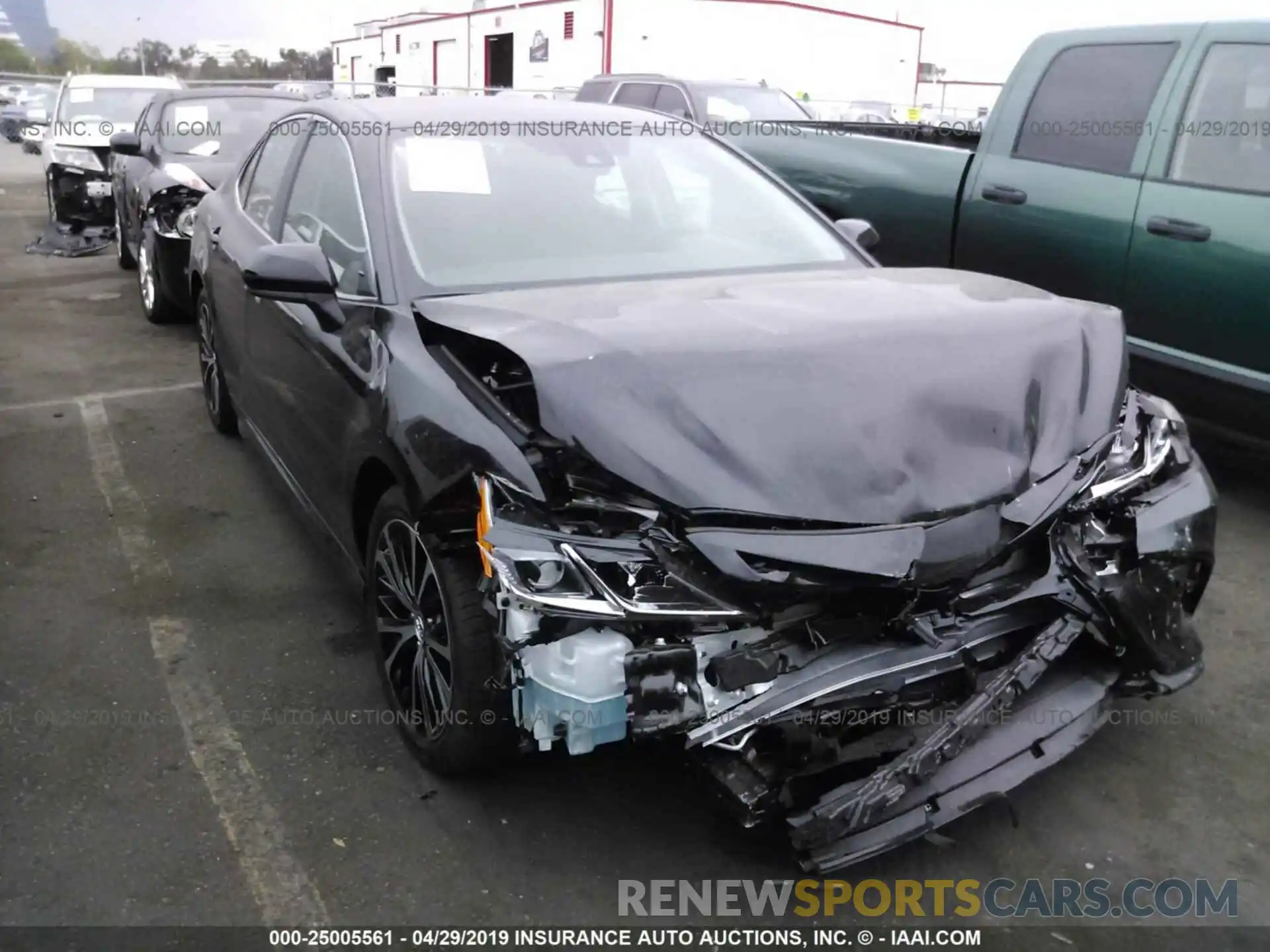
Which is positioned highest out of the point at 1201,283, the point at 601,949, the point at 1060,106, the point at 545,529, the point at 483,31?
the point at 483,31

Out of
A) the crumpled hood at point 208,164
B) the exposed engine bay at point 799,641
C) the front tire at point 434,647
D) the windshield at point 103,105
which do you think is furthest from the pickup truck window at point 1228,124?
the windshield at point 103,105

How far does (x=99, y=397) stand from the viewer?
6.45 metres

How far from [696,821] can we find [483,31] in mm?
33155

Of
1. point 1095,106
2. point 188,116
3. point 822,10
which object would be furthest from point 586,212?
point 822,10

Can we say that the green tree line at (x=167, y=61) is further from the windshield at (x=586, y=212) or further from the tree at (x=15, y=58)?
the windshield at (x=586, y=212)

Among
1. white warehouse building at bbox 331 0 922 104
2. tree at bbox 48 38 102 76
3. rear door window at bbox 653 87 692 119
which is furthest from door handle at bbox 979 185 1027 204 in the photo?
tree at bbox 48 38 102 76

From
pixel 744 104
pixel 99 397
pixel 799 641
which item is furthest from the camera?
pixel 744 104

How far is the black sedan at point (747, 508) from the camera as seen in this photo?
2.35m

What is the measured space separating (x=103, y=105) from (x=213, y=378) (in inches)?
319

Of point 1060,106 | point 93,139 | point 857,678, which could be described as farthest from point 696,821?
point 93,139

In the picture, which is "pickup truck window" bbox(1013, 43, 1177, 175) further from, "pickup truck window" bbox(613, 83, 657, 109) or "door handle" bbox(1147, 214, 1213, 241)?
"pickup truck window" bbox(613, 83, 657, 109)

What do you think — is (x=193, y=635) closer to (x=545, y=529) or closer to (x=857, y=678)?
(x=545, y=529)

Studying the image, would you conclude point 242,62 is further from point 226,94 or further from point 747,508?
point 747,508

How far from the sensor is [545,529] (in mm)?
2428
